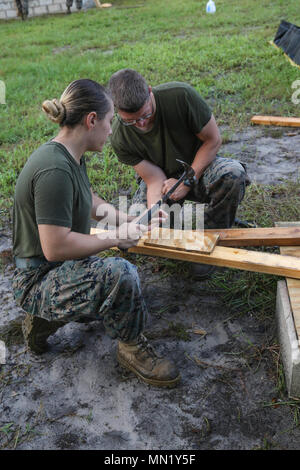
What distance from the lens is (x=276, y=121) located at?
523 cm

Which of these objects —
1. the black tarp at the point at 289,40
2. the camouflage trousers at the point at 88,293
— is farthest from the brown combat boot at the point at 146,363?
the black tarp at the point at 289,40

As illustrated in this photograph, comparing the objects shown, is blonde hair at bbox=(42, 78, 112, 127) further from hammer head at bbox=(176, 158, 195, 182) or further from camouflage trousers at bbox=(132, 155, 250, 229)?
camouflage trousers at bbox=(132, 155, 250, 229)

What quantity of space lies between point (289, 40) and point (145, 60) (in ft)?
8.72

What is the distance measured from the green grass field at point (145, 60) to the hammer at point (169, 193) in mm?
1518

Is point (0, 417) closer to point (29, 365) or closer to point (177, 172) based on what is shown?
point (29, 365)

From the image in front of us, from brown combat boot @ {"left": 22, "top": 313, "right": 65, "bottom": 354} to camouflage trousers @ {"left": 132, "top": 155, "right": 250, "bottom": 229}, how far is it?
1.27m

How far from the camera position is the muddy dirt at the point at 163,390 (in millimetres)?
2037

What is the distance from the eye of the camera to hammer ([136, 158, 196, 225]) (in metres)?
2.68

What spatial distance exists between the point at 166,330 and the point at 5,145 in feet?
13.1

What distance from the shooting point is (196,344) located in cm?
255

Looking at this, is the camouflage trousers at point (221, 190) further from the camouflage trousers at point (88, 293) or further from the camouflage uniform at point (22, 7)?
the camouflage uniform at point (22, 7)

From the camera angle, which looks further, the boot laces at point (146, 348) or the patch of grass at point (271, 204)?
the patch of grass at point (271, 204)

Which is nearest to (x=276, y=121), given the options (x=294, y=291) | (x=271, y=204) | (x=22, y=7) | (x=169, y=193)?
(x=271, y=204)
